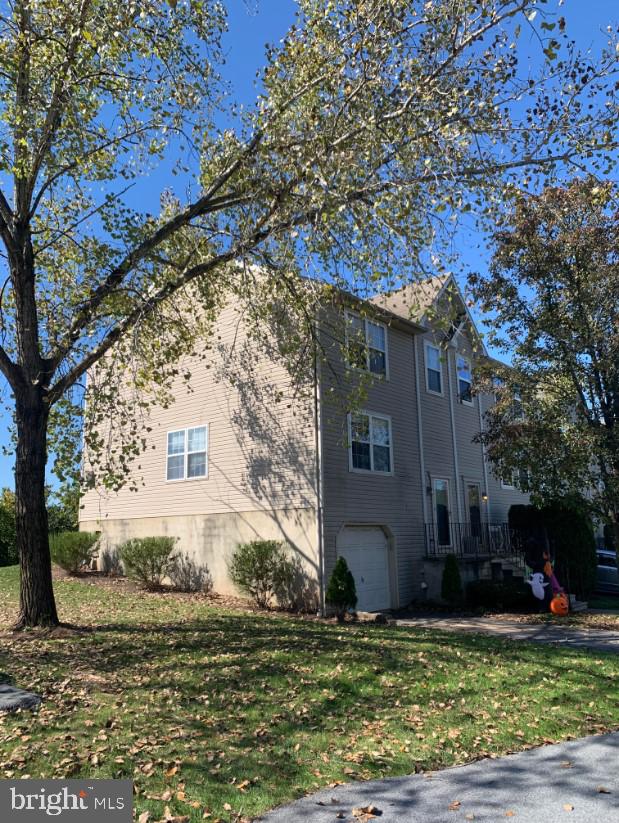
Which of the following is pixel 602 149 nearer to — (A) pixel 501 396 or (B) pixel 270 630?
(A) pixel 501 396

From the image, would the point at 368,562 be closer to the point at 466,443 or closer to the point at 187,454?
the point at 187,454

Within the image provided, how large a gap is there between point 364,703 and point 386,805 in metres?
2.59

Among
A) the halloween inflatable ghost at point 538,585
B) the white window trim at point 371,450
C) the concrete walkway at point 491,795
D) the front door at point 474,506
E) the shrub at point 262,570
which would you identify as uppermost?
the white window trim at point 371,450

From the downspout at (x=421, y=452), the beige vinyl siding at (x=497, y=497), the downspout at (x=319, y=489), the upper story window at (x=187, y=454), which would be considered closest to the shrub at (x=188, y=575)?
the upper story window at (x=187, y=454)

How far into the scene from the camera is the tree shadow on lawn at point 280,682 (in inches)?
221

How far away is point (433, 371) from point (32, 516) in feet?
41.6

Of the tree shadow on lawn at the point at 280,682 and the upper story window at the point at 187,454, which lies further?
the upper story window at the point at 187,454

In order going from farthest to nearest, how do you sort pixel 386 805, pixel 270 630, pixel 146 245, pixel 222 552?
pixel 222 552 < pixel 270 630 < pixel 146 245 < pixel 386 805

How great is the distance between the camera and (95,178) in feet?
37.4

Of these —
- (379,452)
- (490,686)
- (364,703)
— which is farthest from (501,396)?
(364,703)

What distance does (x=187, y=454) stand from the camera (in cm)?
1800

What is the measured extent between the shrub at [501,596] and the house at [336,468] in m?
0.98

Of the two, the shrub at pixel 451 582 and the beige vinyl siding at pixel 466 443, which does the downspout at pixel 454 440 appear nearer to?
the beige vinyl siding at pixel 466 443

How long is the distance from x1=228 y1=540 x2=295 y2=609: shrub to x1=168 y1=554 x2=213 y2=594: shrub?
1.90 meters
